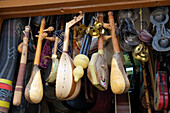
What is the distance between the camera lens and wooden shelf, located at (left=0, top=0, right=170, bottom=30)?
1.14 metres

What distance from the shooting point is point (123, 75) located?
3.30ft

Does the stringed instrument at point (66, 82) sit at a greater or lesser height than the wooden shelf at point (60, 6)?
lesser

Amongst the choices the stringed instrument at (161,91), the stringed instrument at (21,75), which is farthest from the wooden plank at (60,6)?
the stringed instrument at (161,91)

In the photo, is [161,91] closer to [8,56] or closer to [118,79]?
[118,79]

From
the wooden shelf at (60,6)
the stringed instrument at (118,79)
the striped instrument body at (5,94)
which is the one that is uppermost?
the wooden shelf at (60,6)

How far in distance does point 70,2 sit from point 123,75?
1.49 feet

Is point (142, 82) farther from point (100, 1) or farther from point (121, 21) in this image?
point (100, 1)

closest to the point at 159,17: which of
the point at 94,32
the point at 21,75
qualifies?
the point at 94,32

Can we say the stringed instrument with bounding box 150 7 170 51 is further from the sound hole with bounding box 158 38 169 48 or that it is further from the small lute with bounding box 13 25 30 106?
the small lute with bounding box 13 25 30 106

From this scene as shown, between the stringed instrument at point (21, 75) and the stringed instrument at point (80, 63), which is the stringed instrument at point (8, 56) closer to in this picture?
the stringed instrument at point (21, 75)

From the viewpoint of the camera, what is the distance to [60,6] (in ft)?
3.97

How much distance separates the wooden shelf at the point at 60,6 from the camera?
114 centimetres

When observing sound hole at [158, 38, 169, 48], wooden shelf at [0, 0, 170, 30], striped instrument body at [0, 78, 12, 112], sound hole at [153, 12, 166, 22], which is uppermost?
wooden shelf at [0, 0, 170, 30]

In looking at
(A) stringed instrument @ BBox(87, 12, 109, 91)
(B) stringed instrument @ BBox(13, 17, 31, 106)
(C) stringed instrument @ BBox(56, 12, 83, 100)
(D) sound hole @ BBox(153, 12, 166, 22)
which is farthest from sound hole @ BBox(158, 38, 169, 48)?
(B) stringed instrument @ BBox(13, 17, 31, 106)
